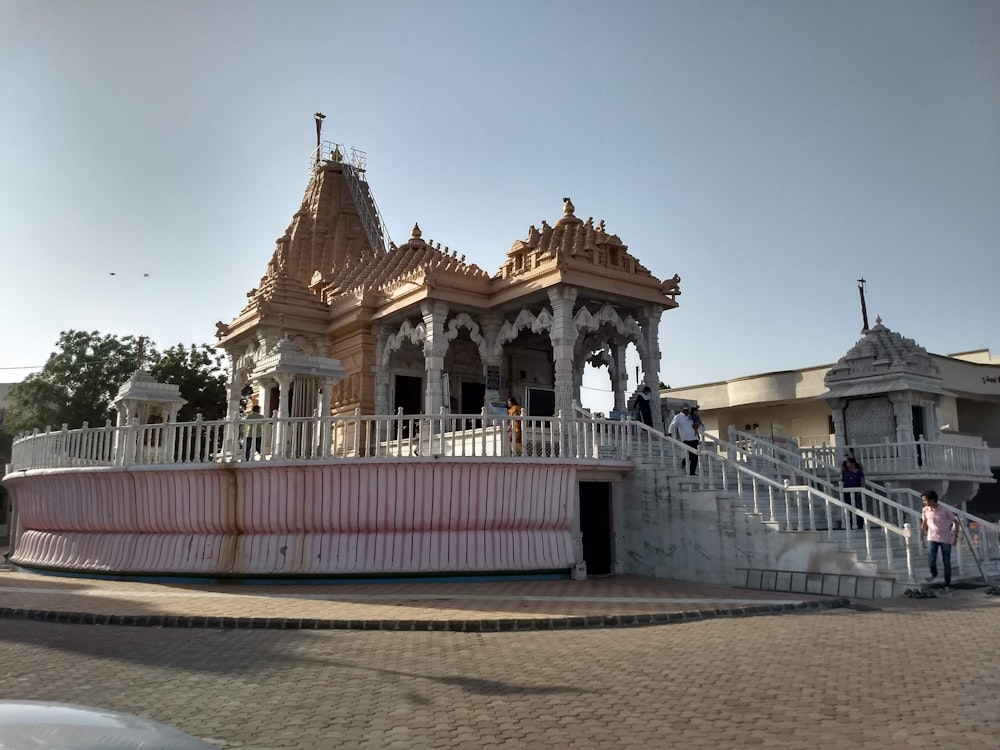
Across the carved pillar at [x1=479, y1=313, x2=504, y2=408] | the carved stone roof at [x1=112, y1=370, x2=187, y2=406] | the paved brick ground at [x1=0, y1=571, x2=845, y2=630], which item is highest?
the carved pillar at [x1=479, y1=313, x2=504, y2=408]

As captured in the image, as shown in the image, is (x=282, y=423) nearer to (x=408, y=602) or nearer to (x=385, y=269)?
(x=408, y=602)

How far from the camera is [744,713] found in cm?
490

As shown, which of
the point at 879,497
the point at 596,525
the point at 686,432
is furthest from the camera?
the point at 596,525

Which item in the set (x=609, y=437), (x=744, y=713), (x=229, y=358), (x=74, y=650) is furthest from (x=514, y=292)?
(x=744, y=713)

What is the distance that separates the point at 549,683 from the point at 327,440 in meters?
7.37

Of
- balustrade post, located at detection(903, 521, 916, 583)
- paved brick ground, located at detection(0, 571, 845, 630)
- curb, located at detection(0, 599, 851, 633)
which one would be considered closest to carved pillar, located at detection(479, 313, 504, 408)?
paved brick ground, located at detection(0, 571, 845, 630)

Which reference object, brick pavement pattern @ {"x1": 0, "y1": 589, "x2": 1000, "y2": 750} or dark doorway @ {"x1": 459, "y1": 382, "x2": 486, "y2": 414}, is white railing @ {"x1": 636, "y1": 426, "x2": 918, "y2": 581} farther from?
dark doorway @ {"x1": 459, "y1": 382, "x2": 486, "y2": 414}

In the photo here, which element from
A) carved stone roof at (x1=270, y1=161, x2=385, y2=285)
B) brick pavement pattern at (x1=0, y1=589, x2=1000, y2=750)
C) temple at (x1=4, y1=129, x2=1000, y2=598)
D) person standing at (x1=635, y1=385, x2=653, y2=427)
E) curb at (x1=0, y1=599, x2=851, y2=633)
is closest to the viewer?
brick pavement pattern at (x1=0, y1=589, x2=1000, y2=750)

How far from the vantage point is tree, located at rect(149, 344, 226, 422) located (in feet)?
109

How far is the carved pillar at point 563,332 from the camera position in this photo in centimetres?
1572

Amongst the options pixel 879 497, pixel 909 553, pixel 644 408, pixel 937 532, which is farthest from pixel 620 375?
pixel 909 553

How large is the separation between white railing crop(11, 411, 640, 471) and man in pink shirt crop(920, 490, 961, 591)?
181 inches

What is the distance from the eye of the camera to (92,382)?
3334 centimetres

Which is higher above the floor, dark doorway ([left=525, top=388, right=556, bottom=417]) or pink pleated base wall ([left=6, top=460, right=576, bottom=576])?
dark doorway ([left=525, top=388, right=556, bottom=417])
